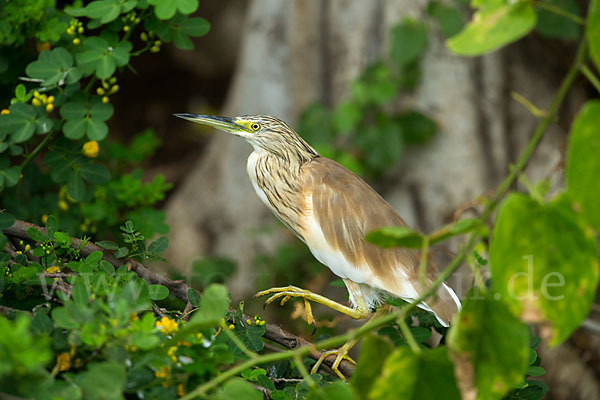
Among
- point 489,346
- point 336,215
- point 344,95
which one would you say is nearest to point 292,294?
point 336,215

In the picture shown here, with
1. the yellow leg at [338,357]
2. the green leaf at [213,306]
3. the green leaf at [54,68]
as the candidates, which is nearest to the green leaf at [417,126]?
the yellow leg at [338,357]

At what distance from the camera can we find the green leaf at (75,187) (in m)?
2.02

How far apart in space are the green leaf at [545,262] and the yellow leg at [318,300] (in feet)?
4.24

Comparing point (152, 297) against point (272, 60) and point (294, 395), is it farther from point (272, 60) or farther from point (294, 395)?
point (272, 60)

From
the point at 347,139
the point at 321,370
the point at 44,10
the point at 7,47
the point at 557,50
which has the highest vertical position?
the point at 44,10

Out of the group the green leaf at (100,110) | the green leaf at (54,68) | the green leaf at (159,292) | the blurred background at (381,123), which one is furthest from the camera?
the blurred background at (381,123)

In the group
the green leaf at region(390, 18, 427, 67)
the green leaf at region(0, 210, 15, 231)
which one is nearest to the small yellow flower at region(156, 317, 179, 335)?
the green leaf at region(0, 210, 15, 231)

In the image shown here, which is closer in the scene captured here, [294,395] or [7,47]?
A: [294,395]

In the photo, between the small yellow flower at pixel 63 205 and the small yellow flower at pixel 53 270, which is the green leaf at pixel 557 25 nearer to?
the small yellow flower at pixel 63 205

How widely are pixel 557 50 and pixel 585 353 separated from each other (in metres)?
1.82

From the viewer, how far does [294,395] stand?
4.67 ft

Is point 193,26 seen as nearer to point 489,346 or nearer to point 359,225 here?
point 359,225

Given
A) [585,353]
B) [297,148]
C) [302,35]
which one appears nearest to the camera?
[297,148]

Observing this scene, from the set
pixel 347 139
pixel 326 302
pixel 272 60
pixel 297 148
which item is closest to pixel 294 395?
pixel 326 302
